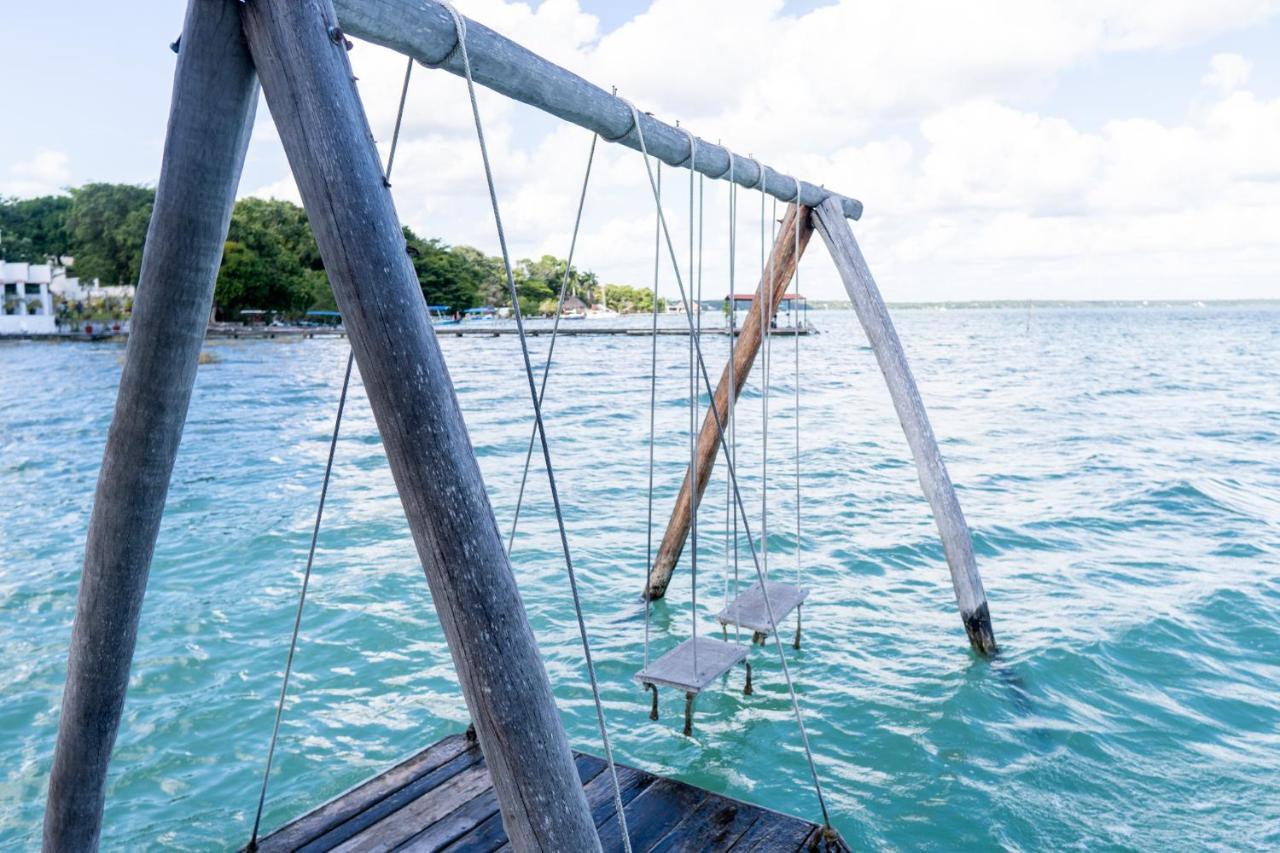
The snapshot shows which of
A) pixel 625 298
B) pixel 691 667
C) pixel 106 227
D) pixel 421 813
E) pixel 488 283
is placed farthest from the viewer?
pixel 625 298

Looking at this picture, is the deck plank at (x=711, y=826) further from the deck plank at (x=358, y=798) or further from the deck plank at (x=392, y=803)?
the deck plank at (x=358, y=798)

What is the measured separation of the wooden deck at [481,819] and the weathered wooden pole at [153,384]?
32.5 inches

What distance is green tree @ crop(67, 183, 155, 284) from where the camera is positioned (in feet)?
184

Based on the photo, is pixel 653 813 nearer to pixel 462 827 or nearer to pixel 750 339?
pixel 462 827

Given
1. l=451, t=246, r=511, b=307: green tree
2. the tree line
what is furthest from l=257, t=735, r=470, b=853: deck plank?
l=451, t=246, r=511, b=307: green tree

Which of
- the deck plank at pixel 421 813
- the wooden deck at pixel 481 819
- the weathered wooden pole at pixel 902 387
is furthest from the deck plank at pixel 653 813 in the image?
the weathered wooden pole at pixel 902 387

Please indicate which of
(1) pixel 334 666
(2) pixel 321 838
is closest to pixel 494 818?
(2) pixel 321 838

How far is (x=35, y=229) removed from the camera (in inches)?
2534

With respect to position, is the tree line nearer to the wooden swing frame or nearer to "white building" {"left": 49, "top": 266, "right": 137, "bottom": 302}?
"white building" {"left": 49, "top": 266, "right": 137, "bottom": 302}

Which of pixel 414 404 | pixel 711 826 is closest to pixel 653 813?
pixel 711 826

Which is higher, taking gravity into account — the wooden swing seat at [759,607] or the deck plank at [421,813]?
the wooden swing seat at [759,607]

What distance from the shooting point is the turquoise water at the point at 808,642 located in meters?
4.73

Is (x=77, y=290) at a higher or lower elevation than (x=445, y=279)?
lower

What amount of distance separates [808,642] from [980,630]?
1.33m
